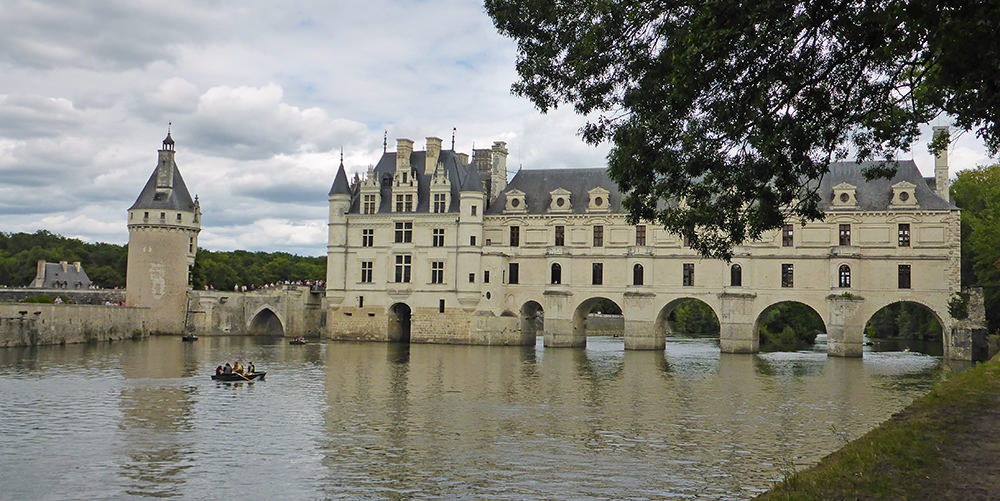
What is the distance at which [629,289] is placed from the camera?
5203cm

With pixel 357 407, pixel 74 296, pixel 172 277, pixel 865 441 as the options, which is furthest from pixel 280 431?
pixel 74 296

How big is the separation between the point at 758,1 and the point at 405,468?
397 inches

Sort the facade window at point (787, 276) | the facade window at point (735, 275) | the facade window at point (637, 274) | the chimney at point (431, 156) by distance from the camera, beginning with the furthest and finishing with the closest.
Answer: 1. the chimney at point (431, 156)
2. the facade window at point (637, 274)
3. the facade window at point (735, 275)
4. the facade window at point (787, 276)

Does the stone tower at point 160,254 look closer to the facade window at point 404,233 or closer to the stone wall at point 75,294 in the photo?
the stone wall at point 75,294

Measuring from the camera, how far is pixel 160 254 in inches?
2448

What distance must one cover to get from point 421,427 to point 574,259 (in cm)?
3411

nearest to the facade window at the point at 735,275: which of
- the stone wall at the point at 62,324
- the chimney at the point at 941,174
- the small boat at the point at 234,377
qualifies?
the chimney at the point at 941,174

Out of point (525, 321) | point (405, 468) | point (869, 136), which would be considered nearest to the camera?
point (405, 468)

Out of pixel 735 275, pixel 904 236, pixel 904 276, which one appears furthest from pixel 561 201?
pixel 904 276

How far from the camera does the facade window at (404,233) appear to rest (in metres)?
57.8

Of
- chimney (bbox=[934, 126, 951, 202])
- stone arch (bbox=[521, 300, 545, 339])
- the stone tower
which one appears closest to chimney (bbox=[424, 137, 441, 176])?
stone arch (bbox=[521, 300, 545, 339])

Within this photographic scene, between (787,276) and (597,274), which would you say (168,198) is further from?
(787,276)

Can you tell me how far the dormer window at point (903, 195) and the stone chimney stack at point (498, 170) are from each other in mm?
24750

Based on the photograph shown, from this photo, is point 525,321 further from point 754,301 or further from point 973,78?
point 973,78
